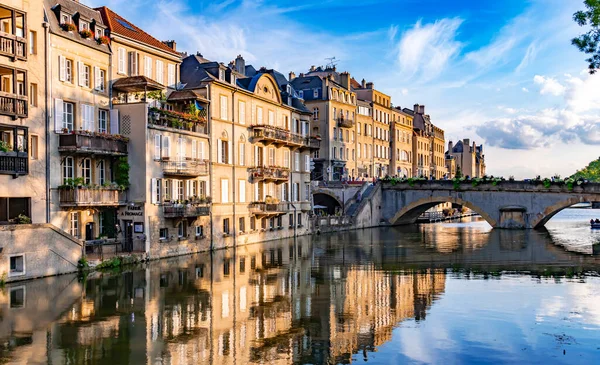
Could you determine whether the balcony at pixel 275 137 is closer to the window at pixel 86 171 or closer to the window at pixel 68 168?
the window at pixel 86 171

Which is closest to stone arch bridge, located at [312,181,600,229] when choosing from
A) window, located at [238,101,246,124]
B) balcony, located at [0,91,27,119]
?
window, located at [238,101,246,124]

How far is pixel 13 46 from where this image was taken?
31.5 metres

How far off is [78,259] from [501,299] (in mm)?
21014

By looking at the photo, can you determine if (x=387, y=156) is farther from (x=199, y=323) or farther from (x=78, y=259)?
(x=199, y=323)

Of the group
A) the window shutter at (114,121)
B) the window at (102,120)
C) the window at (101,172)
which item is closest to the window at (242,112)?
the window shutter at (114,121)

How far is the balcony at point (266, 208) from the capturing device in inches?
2085

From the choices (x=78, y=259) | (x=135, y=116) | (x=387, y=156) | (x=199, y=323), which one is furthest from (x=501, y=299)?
(x=387, y=156)

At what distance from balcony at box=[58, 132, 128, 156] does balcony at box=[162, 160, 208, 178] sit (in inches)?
124

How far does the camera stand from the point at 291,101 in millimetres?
62812

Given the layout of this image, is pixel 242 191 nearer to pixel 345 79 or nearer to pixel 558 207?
pixel 558 207

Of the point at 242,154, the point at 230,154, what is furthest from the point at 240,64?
Result: the point at 230,154

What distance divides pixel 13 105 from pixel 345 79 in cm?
6283

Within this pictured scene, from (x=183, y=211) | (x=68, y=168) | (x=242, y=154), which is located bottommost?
(x=183, y=211)

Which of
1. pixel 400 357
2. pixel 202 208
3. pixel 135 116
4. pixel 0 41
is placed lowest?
pixel 400 357
